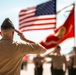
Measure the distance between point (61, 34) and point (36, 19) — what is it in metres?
1.24

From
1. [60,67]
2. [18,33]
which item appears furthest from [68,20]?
[18,33]

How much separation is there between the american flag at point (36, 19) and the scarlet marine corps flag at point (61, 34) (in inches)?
20.5

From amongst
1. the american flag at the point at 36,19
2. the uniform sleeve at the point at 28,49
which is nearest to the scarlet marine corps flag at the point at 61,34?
the american flag at the point at 36,19

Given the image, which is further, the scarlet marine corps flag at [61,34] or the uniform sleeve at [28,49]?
the scarlet marine corps flag at [61,34]

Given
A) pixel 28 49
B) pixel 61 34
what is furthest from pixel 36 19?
pixel 28 49

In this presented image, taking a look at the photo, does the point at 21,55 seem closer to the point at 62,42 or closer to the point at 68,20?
the point at 62,42

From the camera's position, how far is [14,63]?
4082 mm

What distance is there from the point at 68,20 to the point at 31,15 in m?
2.11

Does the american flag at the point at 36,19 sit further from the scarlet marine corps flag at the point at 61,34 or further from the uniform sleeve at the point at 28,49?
the uniform sleeve at the point at 28,49

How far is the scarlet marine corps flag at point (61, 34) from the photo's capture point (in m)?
15.1

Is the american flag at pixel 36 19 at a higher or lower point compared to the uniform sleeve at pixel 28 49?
higher

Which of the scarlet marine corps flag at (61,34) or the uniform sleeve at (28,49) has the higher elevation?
the scarlet marine corps flag at (61,34)

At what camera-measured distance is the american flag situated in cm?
1536

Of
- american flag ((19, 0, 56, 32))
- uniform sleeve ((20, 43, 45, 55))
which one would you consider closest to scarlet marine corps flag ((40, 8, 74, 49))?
american flag ((19, 0, 56, 32))
